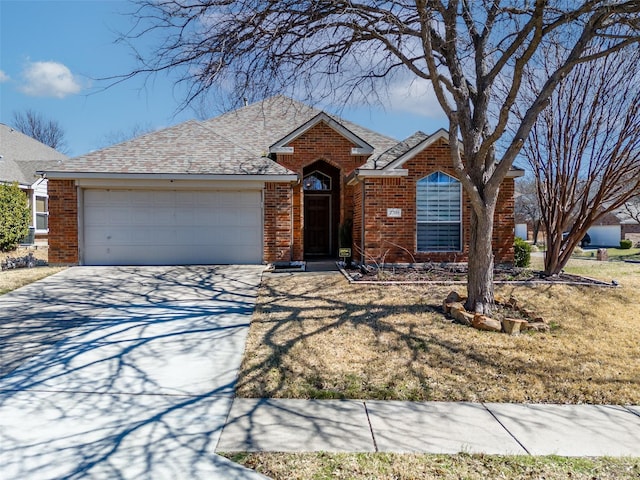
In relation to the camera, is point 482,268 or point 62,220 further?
point 62,220

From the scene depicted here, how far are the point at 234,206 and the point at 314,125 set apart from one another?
4.00 m

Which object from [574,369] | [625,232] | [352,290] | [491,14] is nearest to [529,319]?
[574,369]

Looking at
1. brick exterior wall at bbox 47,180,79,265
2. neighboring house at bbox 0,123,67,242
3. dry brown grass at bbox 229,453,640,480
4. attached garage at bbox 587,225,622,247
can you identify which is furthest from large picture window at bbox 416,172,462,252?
attached garage at bbox 587,225,622,247

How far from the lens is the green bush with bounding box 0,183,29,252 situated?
17.4 meters

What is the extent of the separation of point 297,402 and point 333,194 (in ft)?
41.7

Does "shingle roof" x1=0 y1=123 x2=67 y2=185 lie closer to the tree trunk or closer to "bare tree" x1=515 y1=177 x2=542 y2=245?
the tree trunk

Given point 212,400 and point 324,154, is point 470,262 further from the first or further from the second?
point 324,154

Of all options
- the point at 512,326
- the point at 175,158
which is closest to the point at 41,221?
the point at 175,158

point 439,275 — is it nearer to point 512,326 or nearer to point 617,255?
point 512,326

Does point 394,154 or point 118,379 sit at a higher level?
point 394,154

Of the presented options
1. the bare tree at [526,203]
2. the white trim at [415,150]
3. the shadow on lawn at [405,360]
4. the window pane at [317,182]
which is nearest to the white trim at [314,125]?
the window pane at [317,182]

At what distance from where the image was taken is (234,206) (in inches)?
537

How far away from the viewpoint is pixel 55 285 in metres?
10.6

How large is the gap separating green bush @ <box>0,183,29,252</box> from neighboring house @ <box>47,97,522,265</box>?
630 centimetres
